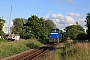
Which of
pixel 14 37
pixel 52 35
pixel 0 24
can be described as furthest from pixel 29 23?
pixel 0 24

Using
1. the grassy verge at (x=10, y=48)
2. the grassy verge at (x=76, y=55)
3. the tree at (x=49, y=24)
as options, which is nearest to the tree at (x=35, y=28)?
the grassy verge at (x=10, y=48)

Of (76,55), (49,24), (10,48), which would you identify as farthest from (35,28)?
(49,24)

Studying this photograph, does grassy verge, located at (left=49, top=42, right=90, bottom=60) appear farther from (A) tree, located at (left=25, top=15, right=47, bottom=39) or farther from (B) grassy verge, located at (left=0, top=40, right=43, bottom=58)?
(A) tree, located at (left=25, top=15, right=47, bottom=39)

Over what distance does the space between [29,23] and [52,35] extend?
76.3 feet

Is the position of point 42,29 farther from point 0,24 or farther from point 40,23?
point 0,24

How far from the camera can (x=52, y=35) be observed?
5541 centimetres

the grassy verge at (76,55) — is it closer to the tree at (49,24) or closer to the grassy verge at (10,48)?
the grassy verge at (10,48)

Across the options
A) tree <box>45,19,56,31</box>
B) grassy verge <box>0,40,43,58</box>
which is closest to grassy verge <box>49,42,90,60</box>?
grassy verge <box>0,40,43,58</box>

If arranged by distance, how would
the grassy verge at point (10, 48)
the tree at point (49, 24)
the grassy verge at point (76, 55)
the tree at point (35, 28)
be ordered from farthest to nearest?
the tree at point (49, 24)
the tree at point (35, 28)
the grassy verge at point (10, 48)
the grassy verge at point (76, 55)

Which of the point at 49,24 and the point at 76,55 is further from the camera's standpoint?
the point at 49,24

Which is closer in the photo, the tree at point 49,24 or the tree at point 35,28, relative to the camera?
the tree at point 35,28

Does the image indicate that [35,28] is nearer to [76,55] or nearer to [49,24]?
[76,55]

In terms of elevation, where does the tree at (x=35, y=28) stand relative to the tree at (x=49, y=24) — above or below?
below

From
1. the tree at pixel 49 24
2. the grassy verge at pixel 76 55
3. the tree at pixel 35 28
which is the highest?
the tree at pixel 49 24
